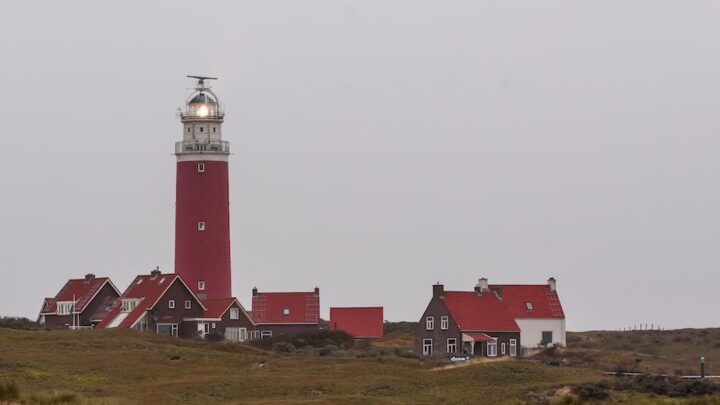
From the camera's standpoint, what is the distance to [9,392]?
5297 cm

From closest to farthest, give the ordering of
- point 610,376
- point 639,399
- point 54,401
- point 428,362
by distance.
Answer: point 54,401 < point 639,399 < point 610,376 < point 428,362

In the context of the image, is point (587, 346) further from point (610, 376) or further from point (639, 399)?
point (639, 399)

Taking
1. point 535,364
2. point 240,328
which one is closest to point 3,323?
point 240,328

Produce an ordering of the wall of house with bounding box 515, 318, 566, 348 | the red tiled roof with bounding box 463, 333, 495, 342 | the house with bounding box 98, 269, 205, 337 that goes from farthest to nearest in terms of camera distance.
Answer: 1. the house with bounding box 98, 269, 205, 337
2. the wall of house with bounding box 515, 318, 566, 348
3. the red tiled roof with bounding box 463, 333, 495, 342

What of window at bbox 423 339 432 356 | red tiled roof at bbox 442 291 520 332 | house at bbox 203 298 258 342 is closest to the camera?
red tiled roof at bbox 442 291 520 332

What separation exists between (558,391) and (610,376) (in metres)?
6.55

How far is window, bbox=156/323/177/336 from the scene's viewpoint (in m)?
93.2

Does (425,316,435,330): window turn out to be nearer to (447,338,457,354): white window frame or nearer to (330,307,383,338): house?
(447,338,457,354): white window frame

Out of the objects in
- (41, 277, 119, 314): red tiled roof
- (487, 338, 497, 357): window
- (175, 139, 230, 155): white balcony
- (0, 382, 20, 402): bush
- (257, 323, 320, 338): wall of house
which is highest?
(175, 139, 230, 155): white balcony

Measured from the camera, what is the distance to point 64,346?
76.3 meters

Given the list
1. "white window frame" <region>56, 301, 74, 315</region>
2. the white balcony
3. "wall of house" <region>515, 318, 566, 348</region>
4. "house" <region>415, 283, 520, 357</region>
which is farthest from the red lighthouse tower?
"wall of house" <region>515, 318, 566, 348</region>

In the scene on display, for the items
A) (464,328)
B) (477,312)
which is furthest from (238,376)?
(477,312)

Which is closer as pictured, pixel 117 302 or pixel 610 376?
pixel 610 376

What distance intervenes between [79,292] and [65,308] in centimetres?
131
